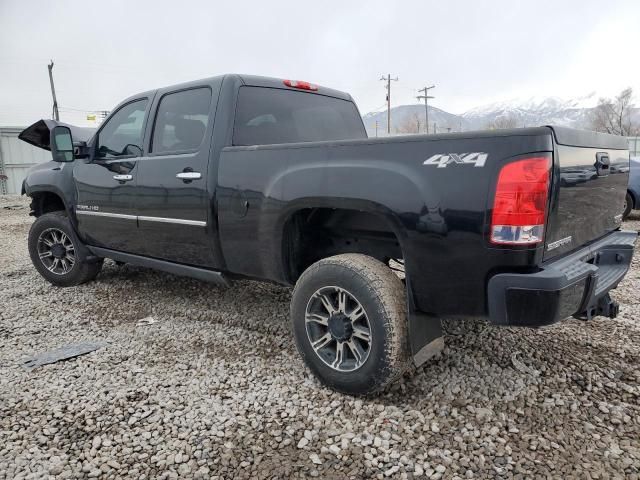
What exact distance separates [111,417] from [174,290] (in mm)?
Result: 2404

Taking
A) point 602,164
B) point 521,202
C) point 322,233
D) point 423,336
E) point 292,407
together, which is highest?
point 602,164

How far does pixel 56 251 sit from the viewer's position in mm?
4867

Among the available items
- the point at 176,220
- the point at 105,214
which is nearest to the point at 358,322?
the point at 176,220

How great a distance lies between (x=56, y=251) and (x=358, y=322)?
3.73 m

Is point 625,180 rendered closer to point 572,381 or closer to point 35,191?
point 572,381

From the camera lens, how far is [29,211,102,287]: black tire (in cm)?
468

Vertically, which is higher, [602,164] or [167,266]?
[602,164]

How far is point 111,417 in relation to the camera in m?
2.50

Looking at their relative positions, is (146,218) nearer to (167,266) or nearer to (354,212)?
(167,266)

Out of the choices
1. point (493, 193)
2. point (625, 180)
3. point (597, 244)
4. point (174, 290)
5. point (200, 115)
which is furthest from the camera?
point (174, 290)

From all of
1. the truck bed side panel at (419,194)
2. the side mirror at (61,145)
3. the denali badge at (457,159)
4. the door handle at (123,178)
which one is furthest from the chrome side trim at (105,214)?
the denali badge at (457,159)

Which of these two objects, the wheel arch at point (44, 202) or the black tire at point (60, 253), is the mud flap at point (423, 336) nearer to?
the black tire at point (60, 253)

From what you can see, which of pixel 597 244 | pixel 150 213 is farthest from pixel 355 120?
pixel 597 244

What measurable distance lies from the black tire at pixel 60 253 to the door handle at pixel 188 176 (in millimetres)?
1904
